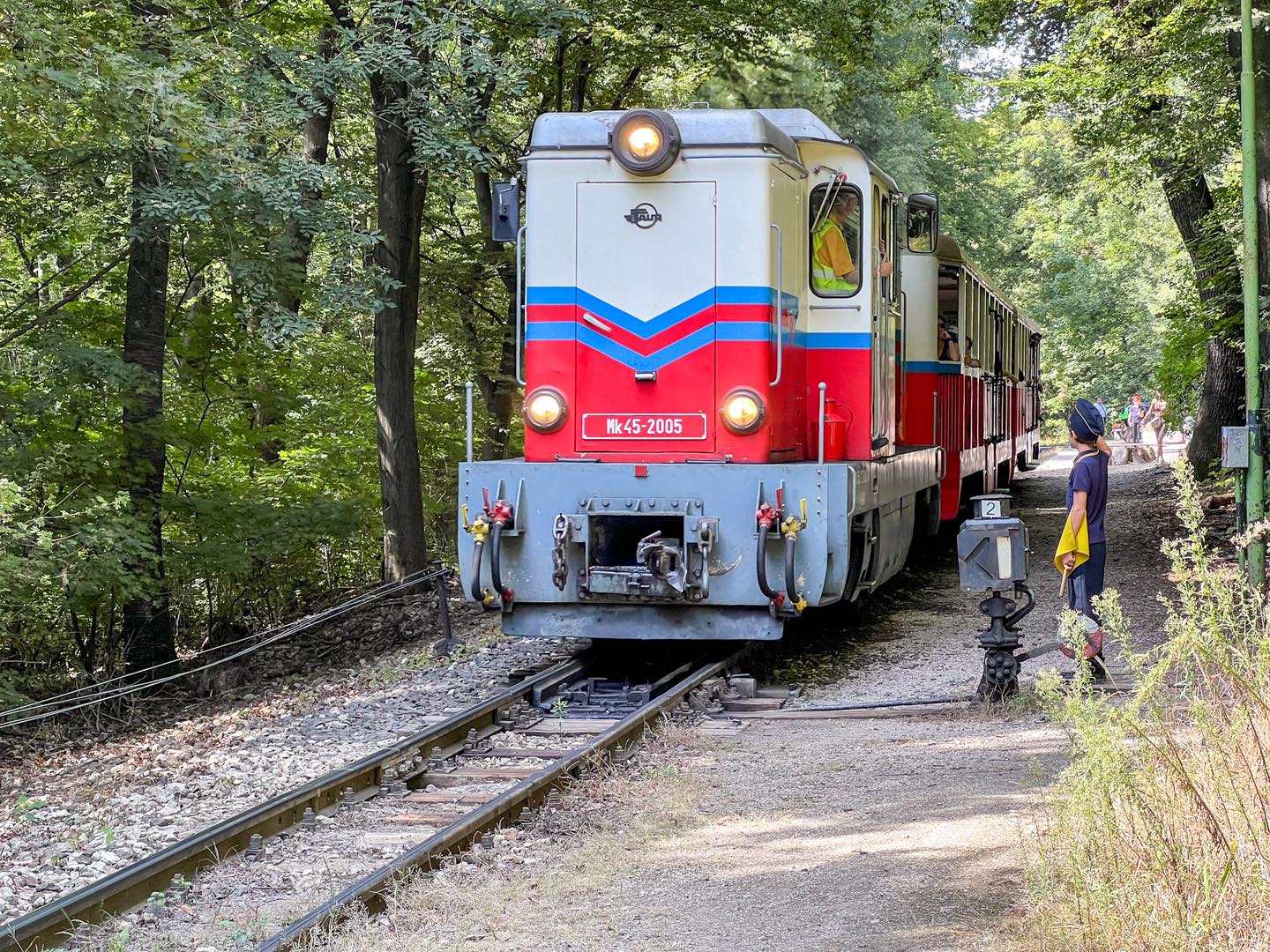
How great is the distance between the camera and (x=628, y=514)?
9016 millimetres

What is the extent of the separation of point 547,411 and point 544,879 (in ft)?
15.6

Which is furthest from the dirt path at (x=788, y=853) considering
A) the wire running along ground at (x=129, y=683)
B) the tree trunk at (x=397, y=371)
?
the tree trunk at (x=397, y=371)

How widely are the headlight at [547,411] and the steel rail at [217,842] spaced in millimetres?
2082

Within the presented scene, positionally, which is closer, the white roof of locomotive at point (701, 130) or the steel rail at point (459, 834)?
the steel rail at point (459, 834)

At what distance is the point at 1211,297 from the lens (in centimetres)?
1617

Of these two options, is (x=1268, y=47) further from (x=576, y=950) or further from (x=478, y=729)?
(x=576, y=950)

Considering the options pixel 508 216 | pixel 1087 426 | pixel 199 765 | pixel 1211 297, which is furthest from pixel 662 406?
pixel 1211 297

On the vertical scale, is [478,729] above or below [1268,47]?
below

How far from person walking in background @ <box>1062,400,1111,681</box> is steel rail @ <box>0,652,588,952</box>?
11.9 feet

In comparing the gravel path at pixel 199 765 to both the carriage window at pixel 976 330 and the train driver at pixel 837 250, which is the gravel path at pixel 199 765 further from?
Result: the carriage window at pixel 976 330

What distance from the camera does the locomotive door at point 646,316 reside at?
9445mm

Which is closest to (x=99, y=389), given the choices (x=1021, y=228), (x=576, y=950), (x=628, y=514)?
(x=628, y=514)

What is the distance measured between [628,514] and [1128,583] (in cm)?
669

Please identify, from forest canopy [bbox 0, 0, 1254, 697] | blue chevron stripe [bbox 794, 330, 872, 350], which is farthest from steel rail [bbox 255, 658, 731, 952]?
forest canopy [bbox 0, 0, 1254, 697]
